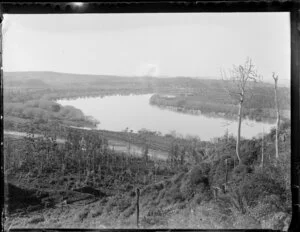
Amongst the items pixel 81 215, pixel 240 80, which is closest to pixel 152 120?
pixel 240 80

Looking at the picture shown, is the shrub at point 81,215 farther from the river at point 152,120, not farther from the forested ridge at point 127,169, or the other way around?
the river at point 152,120

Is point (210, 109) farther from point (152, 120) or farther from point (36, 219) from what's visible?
point (36, 219)

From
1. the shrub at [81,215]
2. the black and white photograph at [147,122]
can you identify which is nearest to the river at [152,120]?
the black and white photograph at [147,122]

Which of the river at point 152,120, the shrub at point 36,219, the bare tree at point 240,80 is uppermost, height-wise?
the bare tree at point 240,80

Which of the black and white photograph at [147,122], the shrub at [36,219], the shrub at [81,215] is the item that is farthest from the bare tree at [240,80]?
the shrub at [36,219]

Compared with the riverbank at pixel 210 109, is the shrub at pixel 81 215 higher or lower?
lower

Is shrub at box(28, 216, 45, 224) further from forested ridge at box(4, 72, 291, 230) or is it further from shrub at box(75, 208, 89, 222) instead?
shrub at box(75, 208, 89, 222)

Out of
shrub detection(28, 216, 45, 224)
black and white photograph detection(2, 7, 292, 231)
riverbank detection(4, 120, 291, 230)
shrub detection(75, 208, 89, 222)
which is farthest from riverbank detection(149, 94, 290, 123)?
shrub detection(28, 216, 45, 224)
